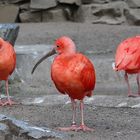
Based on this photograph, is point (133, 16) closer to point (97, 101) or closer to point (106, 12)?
point (106, 12)

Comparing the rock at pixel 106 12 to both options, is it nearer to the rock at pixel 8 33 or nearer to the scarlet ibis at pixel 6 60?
the rock at pixel 8 33

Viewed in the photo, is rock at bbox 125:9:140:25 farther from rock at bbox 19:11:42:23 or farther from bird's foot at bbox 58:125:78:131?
bird's foot at bbox 58:125:78:131

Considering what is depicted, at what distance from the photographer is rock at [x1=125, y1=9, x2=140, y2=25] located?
1306cm

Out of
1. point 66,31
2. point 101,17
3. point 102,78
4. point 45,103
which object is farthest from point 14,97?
point 101,17

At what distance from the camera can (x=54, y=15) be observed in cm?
1335

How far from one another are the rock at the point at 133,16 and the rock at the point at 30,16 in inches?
72.8

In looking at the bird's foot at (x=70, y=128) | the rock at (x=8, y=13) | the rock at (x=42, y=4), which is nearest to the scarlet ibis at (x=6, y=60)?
the bird's foot at (x=70, y=128)

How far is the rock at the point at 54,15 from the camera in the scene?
525 inches

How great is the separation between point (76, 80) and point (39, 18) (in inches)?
325

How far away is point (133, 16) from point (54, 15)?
5.36 ft

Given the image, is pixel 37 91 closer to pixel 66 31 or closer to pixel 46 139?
pixel 46 139

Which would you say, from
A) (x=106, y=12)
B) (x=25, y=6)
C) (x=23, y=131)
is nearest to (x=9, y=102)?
(x=23, y=131)

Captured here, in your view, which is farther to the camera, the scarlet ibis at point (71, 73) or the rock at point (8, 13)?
the rock at point (8, 13)

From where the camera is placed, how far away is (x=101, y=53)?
10164mm
